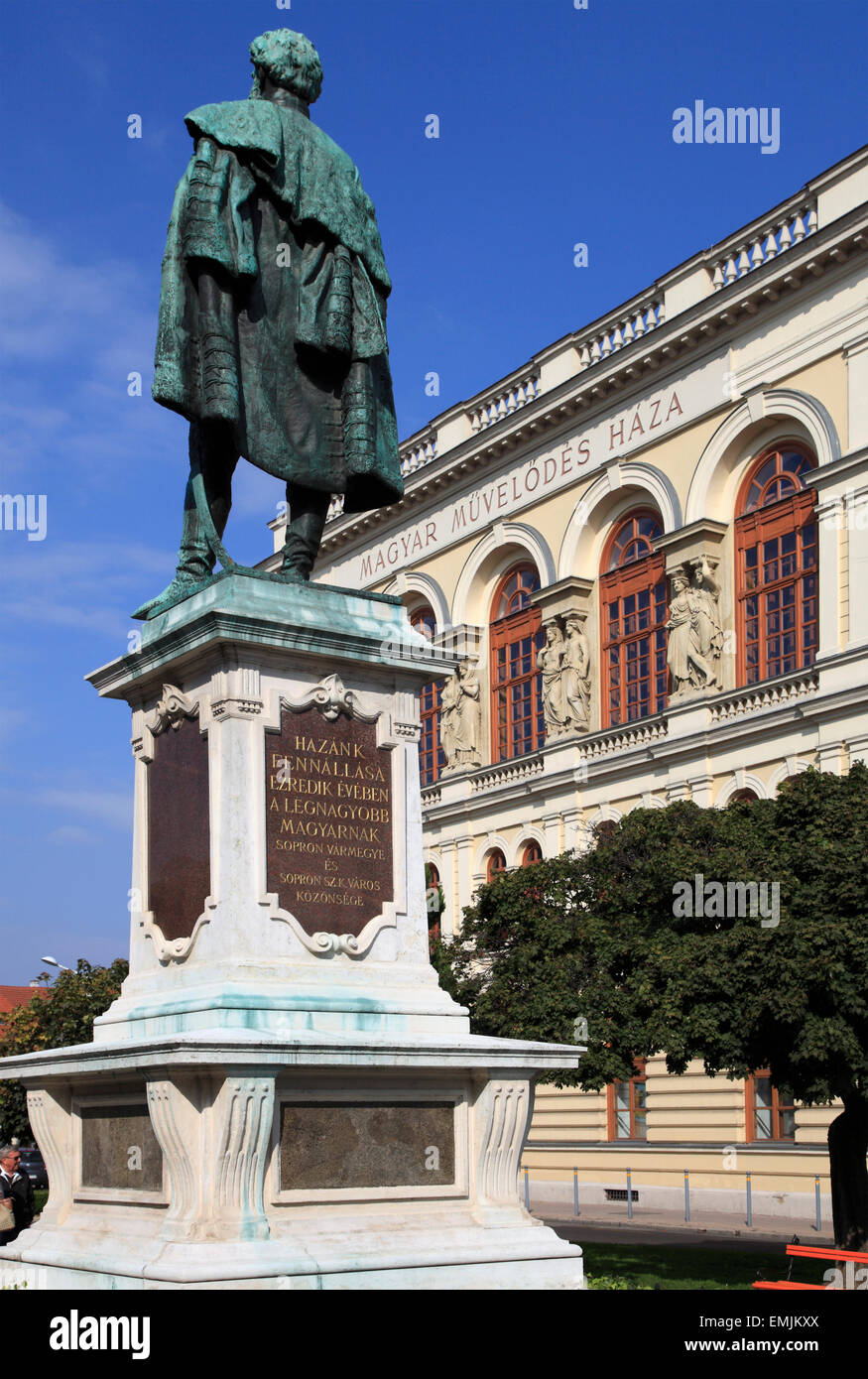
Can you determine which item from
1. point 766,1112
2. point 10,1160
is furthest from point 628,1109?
point 10,1160

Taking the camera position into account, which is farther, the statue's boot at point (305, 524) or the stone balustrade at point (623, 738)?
the stone balustrade at point (623, 738)

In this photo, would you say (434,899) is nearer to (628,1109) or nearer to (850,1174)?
(628,1109)

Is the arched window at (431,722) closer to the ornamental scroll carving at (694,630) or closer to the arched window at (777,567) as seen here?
the ornamental scroll carving at (694,630)

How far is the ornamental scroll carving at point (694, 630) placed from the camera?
112 feet

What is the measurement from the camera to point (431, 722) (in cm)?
4544

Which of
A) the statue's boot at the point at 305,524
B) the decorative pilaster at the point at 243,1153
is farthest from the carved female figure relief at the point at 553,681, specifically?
the decorative pilaster at the point at 243,1153

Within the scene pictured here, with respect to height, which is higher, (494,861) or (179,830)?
(494,861)

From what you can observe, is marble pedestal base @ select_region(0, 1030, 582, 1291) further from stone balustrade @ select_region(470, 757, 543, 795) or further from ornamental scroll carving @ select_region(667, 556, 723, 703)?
stone balustrade @ select_region(470, 757, 543, 795)

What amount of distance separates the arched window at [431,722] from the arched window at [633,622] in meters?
7.09

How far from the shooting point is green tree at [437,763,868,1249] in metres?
18.3

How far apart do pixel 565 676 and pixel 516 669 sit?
10.8 ft

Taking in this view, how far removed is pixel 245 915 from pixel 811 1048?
10.4 m
